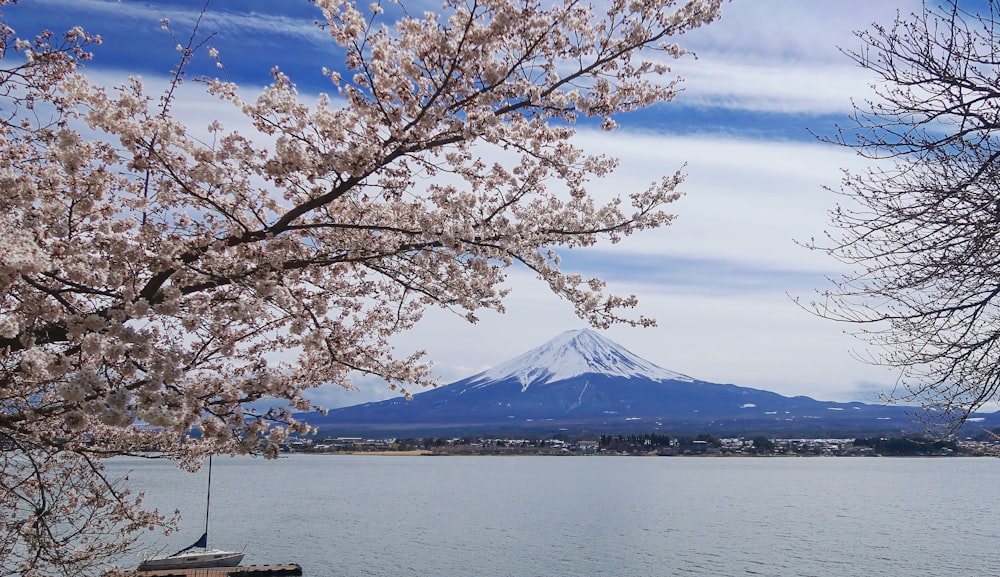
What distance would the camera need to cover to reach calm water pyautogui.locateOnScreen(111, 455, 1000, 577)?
32656 millimetres

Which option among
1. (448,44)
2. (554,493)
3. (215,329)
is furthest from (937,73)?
(554,493)

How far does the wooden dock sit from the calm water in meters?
1.29

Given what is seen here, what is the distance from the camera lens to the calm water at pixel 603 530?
107 feet

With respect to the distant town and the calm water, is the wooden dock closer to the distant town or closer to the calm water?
the calm water

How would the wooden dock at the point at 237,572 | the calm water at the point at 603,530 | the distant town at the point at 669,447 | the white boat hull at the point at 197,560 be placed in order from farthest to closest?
1. the distant town at the point at 669,447
2. the calm water at the point at 603,530
3. the white boat hull at the point at 197,560
4. the wooden dock at the point at 237,572

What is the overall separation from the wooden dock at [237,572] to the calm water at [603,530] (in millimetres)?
1287

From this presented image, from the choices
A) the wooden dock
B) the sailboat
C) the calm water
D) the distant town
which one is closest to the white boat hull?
the sailboat

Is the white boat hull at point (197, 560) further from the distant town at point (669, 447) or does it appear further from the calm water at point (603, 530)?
the distant town at point (669, 447)

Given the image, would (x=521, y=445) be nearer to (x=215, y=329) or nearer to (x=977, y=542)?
(x=977, y=542)

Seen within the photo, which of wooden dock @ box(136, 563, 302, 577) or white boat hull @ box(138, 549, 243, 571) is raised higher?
white boat hull @ box(138, 549, 243, 571)

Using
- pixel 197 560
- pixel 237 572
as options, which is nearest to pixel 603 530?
pixel 237 572

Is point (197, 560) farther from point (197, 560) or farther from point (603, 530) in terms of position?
point (603, 530)

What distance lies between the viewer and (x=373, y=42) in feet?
16.8

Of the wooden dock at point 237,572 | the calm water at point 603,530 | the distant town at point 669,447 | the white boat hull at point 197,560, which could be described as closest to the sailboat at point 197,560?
the white boat hull at point 197,560
